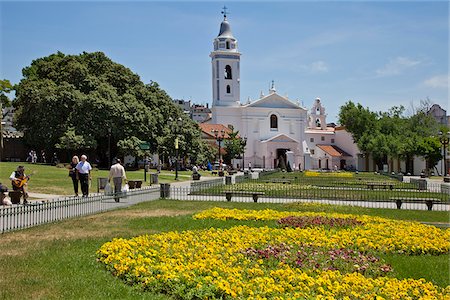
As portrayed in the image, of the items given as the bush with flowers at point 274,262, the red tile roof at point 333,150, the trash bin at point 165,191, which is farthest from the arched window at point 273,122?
the bush with flowers at point 274,262

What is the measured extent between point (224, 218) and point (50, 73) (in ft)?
129

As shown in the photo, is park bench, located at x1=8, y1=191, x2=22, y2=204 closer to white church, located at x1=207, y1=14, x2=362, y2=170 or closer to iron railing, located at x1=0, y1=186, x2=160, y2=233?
iron railing, located at x1=0, y1=186, x2=160, y2=233

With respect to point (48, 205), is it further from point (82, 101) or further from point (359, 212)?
point (82, 101)

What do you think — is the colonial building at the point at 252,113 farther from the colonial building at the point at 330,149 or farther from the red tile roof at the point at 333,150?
the red tile roof at the point at 333,150

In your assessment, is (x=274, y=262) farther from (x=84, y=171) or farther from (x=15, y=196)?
A: (x=84, y=171)

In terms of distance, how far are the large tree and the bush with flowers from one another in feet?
114

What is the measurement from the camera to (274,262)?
8.52 meters

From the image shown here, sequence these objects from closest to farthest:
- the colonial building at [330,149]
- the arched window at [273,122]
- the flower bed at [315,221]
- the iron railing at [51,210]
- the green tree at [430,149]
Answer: the iron railing at [51,210] → the flower bed at [315,221] → the green tree at [430,149] → the colonial building at [330,149] → the arched window at [273,122]

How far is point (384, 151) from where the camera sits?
65562mm

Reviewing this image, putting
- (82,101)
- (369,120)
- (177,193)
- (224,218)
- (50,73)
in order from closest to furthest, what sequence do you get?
(224,218) → (177,193) → (82,101) → (50,73) → (369,120)

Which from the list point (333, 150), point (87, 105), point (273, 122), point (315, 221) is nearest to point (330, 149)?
point (333, 150)

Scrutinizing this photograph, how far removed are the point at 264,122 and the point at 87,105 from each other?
156 feet

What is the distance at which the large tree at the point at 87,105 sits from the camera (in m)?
44.3

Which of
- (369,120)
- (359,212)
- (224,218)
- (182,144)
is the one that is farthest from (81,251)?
(369,120)
